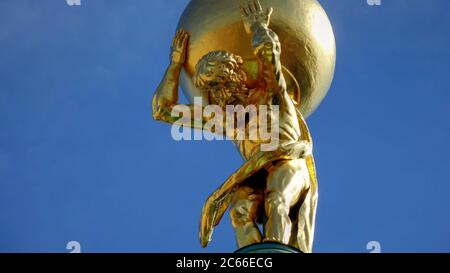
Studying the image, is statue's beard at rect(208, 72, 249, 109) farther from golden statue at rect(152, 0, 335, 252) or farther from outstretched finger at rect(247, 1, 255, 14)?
outstretched finger at rect(247, 1, 255, 14)

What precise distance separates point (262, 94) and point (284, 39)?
778 millimetres

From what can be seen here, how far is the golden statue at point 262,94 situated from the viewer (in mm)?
14258

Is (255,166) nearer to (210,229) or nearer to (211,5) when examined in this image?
(210,229)

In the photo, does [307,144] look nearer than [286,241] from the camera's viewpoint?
No

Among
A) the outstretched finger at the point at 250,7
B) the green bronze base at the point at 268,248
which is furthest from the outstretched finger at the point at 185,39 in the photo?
the green bronze base at the point at 268,248

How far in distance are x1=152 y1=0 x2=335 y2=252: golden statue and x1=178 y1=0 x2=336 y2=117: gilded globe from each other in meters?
Result: 0.01

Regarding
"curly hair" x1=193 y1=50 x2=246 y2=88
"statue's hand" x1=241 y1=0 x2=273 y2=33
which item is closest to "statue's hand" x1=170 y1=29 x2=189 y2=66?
"curly hair" x1=193 y1=50 x2=246 y2=88

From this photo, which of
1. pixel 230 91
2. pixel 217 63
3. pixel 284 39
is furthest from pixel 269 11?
pixel 230 91

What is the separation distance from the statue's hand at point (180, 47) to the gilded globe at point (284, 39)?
0.26 ft

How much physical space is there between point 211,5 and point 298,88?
156 cm

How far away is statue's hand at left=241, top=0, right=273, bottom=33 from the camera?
1486cm

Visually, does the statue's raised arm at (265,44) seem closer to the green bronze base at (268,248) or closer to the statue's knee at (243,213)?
the statue's knee at (243,213)
